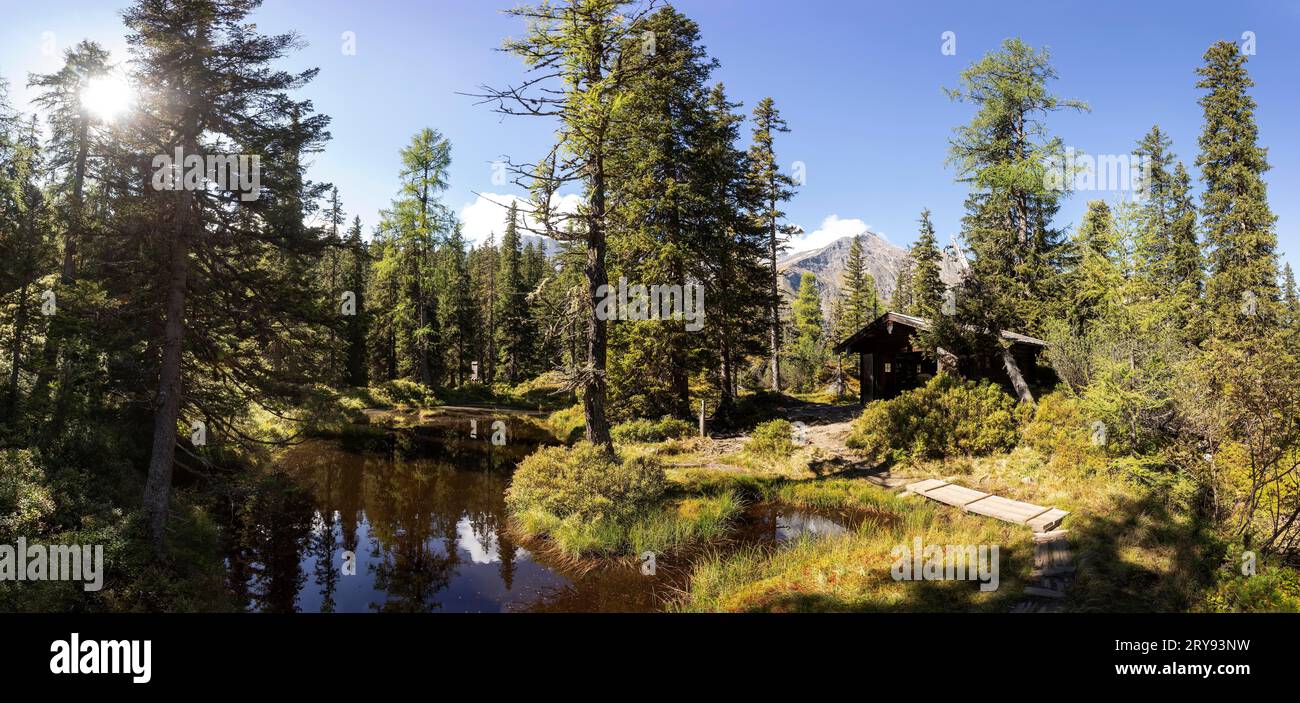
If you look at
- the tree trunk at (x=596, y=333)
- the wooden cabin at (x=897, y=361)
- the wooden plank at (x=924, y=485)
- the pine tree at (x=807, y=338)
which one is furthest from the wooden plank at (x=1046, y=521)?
the pine tree at (x=807, y=338)

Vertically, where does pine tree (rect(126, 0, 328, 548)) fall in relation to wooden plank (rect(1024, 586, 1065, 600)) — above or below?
above


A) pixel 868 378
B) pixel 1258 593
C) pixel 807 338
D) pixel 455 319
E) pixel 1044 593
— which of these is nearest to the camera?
pixel 1258 593

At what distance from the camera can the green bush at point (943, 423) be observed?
1719cm

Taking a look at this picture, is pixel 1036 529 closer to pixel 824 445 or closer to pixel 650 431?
pixel 824 445

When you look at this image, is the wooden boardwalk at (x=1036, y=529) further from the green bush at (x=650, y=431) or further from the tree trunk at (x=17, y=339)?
the tree trunk at (x=17, y=339)

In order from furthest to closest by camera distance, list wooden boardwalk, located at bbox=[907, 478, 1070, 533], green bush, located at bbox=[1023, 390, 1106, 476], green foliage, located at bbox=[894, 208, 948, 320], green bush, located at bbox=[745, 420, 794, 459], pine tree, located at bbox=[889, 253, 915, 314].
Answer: pine tree, located at bbox=[889, 253, 915, 314] < green foliage, located at bbox=[894, 208, 948, 320] < green bush, located at bbox=[745, 420, 794, 459] < green bush, located at bbox=[1023, 390, 1106, 476] < wooden boardwalk, located at bbox=[907, 478, 1070, 533]

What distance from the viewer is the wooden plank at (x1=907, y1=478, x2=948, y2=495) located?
1402 cm

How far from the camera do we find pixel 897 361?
90.2ft

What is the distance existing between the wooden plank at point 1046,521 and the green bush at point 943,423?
6.35 metres

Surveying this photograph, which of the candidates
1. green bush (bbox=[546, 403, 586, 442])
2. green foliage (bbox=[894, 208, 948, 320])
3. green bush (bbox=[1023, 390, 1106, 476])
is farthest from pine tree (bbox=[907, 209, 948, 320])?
green bush (bbox=[546, 403, 586, 442])

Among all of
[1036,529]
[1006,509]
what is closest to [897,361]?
[1006,509]

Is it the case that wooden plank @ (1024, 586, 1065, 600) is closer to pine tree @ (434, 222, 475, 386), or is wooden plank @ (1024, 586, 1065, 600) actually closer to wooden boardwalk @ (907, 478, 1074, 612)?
wooden boardwalk @ (907, 478, 1074, 612)

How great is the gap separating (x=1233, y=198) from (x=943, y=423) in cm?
2613

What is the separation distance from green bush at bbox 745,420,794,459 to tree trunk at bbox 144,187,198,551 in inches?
638
